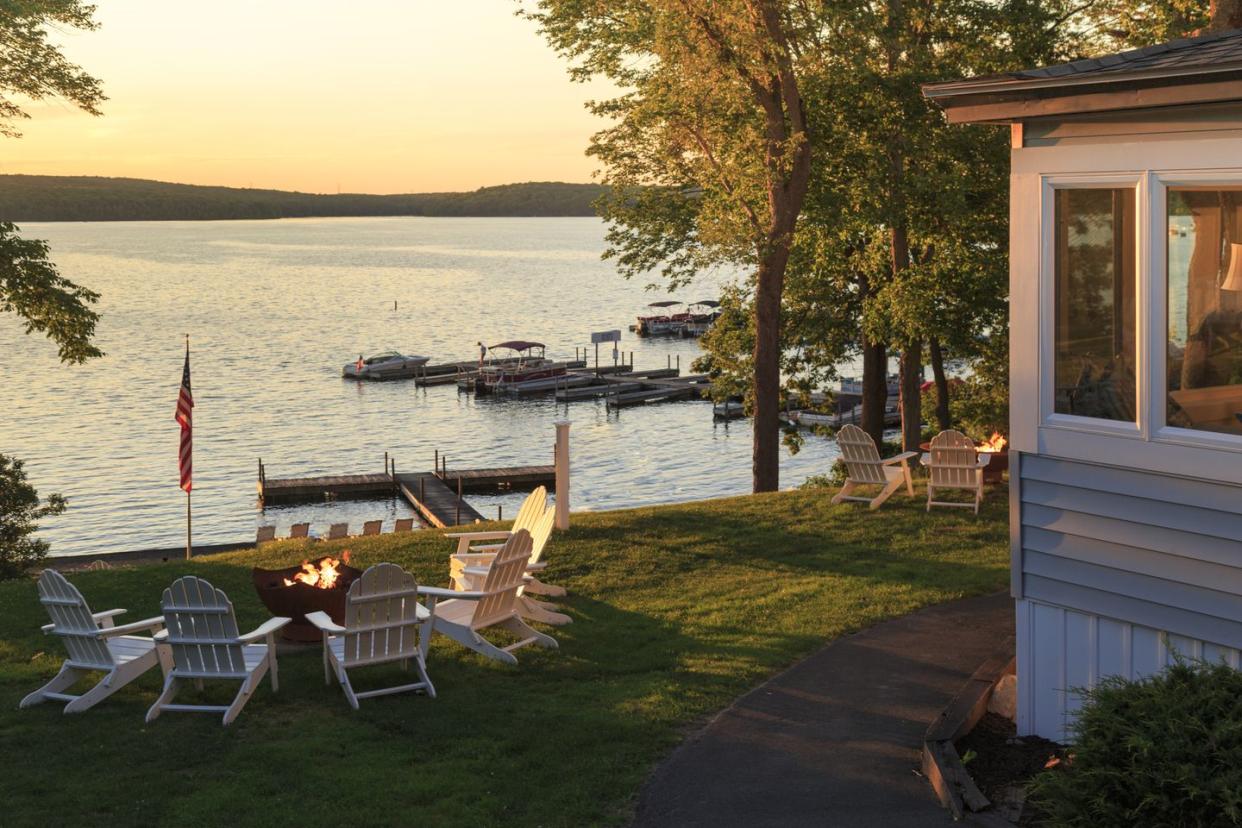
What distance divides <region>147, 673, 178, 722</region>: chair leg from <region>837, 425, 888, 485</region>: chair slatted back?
898cm

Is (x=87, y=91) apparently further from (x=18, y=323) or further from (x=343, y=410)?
(x=18, y=323)

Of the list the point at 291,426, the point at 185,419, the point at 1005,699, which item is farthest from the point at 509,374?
the point at 1005,699

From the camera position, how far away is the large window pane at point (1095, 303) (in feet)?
23.4

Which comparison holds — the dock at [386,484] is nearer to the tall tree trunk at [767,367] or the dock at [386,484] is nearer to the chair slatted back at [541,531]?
the tall tree trunk at [767,367]

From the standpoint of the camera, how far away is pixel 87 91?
20.4 metres

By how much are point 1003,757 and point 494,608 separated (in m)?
4.08

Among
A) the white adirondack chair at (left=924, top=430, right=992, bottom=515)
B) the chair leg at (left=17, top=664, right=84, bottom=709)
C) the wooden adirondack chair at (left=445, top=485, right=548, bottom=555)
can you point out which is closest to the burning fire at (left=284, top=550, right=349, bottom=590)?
the chair leg at (left=17, top=664, right=84, bottom=709)

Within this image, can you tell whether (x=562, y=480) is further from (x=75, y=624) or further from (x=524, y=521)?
(x=75, y=624)

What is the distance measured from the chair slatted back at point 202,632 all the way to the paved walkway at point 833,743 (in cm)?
304

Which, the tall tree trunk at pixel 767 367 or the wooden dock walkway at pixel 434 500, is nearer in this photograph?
the tall tree trunk at pixel 767 367

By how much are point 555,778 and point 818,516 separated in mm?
8435

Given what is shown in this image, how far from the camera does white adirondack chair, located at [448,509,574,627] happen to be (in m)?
10.8

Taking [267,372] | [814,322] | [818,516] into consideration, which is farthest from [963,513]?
[267,372]

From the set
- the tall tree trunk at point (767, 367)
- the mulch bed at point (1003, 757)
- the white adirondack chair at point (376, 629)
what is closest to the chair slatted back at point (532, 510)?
the white adirondack chair at point (376, 629)
